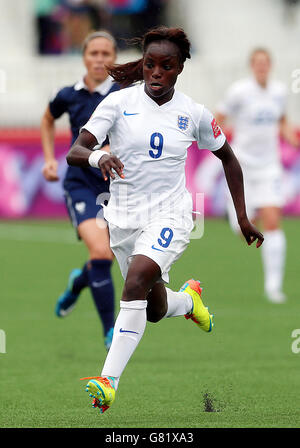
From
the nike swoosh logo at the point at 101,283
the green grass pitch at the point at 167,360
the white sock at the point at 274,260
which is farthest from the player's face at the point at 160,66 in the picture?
the white sock at the point at 274,260

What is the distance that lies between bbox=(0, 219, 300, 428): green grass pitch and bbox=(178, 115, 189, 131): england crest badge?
1.53 meters

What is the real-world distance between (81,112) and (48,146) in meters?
0.61

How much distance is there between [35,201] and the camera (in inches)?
760

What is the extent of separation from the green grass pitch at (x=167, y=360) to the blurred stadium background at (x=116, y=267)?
0.02 metres

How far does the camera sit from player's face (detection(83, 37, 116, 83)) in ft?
26.7

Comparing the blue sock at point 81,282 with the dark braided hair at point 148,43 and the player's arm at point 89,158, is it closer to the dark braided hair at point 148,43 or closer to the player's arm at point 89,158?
the dark braided hair at point 148,43

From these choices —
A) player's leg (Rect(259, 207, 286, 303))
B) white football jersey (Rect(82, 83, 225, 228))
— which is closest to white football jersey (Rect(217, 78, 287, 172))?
player's leg (Rect(259, 207, 286, 303))

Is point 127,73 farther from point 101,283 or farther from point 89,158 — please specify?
point 101,283

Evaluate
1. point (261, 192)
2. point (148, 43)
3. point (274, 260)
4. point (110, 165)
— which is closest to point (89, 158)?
point (110, 165)

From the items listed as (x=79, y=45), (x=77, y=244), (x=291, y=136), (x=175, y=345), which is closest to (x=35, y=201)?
(x=77, y=244)

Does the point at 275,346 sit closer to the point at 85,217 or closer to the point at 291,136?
the point at 85,217

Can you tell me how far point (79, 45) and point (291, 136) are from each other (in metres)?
12.3

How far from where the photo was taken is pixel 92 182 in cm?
811

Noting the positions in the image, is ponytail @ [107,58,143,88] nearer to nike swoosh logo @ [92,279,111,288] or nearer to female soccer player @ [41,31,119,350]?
female soccer player @ [41,31,119,350]
